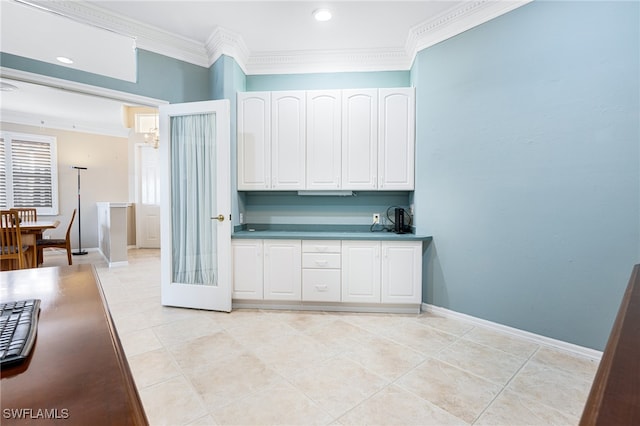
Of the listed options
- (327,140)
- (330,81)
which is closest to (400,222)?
(327,140)

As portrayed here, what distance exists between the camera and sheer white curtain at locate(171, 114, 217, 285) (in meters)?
3.11

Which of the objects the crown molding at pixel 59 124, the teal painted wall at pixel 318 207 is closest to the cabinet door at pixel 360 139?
the teal painted wall at pixel 318 207

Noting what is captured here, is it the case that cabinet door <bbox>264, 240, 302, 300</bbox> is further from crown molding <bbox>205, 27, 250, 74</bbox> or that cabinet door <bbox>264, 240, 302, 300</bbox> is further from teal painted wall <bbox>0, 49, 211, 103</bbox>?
crown molding <bbox>205, 27, 250, 74</bbox>

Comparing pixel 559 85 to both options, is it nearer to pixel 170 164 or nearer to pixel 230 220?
pixel 230 220

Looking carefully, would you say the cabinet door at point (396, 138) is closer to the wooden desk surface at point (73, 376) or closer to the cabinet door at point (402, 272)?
the cabinet door at point (402, 272)

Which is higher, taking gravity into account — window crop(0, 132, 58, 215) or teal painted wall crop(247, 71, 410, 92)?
teal painted wall crop(247, 71, 410, 92)

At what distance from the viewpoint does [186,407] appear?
1.62 m

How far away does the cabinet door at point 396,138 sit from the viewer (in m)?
3.15

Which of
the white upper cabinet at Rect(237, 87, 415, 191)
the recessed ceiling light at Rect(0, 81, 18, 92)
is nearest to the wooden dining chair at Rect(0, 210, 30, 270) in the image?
the recessed ceiling light at Rect(0, 81, 18, 92)

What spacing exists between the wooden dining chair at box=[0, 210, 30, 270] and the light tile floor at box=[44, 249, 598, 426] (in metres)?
2.15

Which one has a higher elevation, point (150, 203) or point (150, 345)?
point (150, 203)

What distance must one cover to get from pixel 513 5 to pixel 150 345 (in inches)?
166

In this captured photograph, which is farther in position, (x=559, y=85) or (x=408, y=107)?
(x=408, y=107)

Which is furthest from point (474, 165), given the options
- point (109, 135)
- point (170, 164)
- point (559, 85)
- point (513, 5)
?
point (109, 135)
